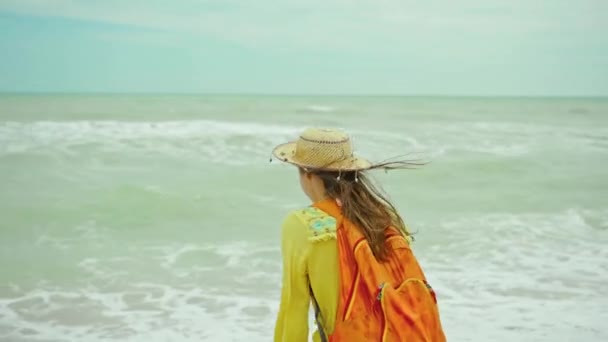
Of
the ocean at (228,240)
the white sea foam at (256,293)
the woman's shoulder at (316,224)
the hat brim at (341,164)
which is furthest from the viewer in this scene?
the ocean at (228,240)

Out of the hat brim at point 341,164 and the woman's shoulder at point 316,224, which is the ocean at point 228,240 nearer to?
the hat brim at point 341,164

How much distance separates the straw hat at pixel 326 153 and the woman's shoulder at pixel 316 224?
0.55ft

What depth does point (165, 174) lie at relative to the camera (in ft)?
41.5

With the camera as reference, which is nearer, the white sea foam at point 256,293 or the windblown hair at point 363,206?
the windblown hair at point 363,206

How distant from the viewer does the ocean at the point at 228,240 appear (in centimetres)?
484

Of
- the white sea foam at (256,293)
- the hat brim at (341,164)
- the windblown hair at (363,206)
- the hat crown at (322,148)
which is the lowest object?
the white sea foam at (256,293)

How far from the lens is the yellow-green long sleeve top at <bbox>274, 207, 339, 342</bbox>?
1722 mm

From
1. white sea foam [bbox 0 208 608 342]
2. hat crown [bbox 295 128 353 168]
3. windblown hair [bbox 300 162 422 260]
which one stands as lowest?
white sea foam [bbox 0 208 608 342]

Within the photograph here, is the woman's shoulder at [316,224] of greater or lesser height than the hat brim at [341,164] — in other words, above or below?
below

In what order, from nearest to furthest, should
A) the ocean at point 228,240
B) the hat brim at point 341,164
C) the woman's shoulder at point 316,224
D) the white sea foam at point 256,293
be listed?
the woman's shoulder at point 316,224 → the hat brim at point 341,164 → the white sea foam at point 256,293 → the ocean at point 228,240

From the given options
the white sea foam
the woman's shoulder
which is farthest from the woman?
the white sea foam

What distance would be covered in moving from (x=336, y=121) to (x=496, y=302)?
86.7 feet

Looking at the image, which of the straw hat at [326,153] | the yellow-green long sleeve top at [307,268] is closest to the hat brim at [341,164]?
the straw hat at [326,153]

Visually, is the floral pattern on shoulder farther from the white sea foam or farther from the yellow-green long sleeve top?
the white sea foam
